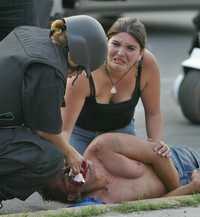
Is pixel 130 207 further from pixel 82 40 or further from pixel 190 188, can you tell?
pixel 82 40

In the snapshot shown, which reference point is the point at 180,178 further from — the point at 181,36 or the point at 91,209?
the point at 181,36

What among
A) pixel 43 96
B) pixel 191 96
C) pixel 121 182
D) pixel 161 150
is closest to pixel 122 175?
pixel 121 182

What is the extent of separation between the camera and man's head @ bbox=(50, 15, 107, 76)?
12.3 ft

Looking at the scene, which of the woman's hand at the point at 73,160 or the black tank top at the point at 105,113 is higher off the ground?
the woman's hand at the point at 73,160

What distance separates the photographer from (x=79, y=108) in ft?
14.6

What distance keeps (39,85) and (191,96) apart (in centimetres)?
309

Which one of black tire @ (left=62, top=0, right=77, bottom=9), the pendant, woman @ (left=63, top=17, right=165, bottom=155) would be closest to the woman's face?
woman @ (left=63, top=17, right=165, bottom=155)

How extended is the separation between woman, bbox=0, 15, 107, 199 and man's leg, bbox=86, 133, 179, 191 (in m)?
0.31

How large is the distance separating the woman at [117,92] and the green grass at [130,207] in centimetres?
61

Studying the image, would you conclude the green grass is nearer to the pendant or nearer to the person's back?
the person's back

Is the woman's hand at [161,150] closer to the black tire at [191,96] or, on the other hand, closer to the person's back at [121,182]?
the person's back at [121,182]

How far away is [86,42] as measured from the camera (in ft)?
12.4

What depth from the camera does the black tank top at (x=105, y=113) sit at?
4566 millimetres

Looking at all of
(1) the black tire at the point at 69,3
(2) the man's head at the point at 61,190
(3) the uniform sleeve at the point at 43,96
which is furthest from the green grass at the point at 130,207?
(1) the black tire at the point at 69,3
